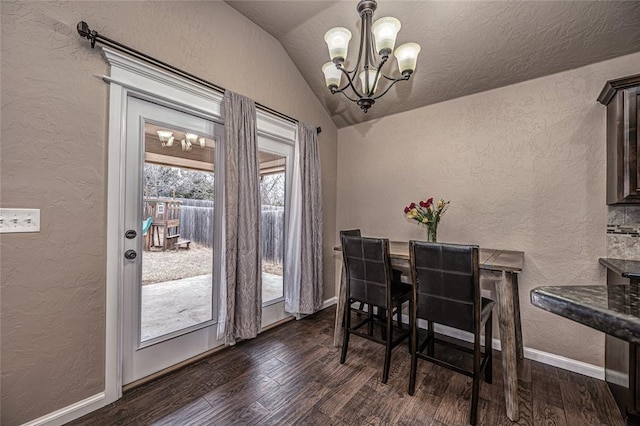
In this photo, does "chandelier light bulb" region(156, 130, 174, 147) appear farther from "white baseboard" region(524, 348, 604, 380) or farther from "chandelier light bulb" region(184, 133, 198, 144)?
"white baseboard" region(524, 348, 604, 380)

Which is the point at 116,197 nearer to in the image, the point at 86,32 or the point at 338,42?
the point at 86,32

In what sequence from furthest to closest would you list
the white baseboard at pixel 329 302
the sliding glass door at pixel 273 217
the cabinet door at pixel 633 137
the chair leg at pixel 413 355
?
the white baseboard at pixel 329 302, the sliding glass door at pixel 273 217, the chair leg at pixel 413 355, the cabinet door at pixel 633 137

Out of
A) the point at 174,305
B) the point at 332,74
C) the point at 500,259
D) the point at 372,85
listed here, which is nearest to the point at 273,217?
the point at 174,305

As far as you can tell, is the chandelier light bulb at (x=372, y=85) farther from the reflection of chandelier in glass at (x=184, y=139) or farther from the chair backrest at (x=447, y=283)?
the reflection of chandelier in glass at (x=184, y=139)

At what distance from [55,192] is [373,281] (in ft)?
7.29

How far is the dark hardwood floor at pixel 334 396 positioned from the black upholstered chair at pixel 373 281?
0.23m

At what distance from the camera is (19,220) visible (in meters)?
1.41

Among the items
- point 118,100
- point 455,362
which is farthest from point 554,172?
point 118,100

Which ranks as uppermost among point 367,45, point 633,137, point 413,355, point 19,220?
point 367,45

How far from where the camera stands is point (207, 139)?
2326 mm

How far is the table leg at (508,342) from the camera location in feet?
5.39

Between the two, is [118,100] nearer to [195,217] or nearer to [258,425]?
[195,217]

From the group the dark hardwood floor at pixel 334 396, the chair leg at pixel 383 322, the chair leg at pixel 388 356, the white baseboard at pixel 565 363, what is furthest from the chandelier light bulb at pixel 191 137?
the white baseboard at pixel 565 363

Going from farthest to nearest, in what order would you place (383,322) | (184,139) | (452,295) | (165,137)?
(383,322), (184,139), (165,137), (452,295)
